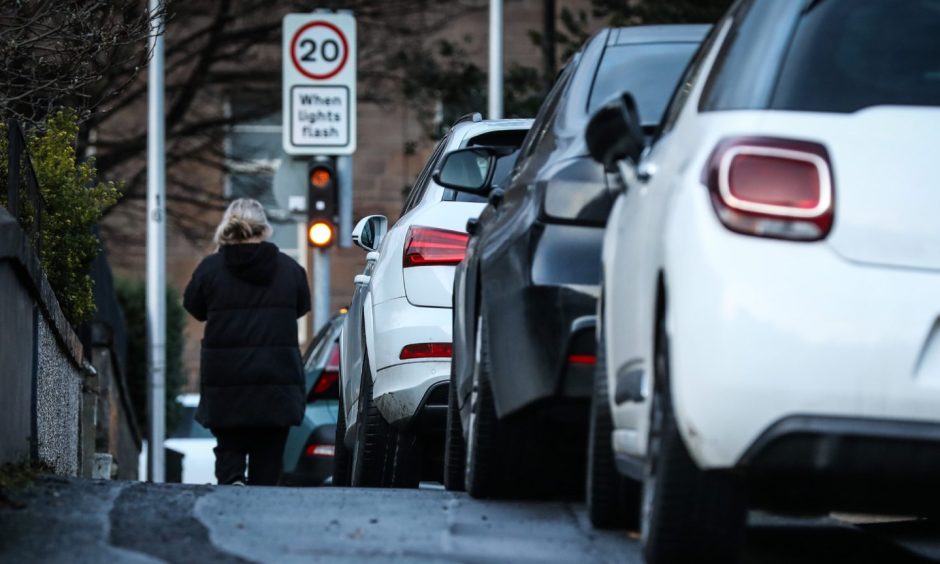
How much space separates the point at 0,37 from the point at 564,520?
11.8 ft

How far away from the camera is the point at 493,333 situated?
22.4 feet

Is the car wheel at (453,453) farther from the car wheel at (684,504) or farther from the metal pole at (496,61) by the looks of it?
the metal pole at (496,61)

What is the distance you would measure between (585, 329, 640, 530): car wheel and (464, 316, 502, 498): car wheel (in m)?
0.74

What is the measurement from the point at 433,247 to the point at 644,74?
82.4 inches

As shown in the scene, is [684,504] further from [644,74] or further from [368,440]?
[368,440]

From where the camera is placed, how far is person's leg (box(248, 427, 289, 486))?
11945mm

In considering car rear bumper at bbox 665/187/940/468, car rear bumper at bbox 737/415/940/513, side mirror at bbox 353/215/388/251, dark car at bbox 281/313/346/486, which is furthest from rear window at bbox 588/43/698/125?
dark car at bbox 281/313/346/486

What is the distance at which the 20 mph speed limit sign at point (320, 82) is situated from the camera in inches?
715

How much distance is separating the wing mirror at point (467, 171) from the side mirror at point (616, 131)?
220 centimetres

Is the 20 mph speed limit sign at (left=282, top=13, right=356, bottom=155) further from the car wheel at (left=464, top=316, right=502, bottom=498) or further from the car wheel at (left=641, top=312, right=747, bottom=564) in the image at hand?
the car wheel at (left=641, top=312, right=747, bottom=564)

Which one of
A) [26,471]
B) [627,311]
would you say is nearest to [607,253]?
[627,311]

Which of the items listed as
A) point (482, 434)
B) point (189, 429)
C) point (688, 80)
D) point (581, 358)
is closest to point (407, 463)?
point (482, 434)

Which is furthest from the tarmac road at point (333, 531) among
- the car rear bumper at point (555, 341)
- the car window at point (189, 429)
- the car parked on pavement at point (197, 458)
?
the car window at point (189, 429)

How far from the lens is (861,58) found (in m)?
5.17
